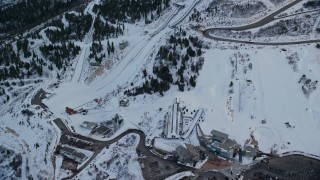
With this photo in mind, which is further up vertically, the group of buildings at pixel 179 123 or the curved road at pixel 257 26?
the curved road at pixel 257 26

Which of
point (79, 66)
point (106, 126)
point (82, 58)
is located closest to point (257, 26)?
point (82, 58)

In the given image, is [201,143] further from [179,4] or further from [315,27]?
[179,4]

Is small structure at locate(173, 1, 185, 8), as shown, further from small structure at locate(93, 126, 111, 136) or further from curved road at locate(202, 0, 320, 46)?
small structure at locate(93, 126, 111, 136)

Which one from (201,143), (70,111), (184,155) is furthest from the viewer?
(70,111)

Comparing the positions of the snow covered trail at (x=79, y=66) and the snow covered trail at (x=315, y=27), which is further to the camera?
the snow covered trail at (x=315, y=27)

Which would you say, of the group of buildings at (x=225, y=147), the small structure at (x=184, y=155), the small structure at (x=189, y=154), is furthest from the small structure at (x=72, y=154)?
the group of buildings at (x=225, y=147)

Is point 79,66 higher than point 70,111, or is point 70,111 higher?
point 79,66

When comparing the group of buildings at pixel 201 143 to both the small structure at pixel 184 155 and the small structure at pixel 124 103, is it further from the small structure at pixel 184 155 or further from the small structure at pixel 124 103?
the small structure at pixel 124 103

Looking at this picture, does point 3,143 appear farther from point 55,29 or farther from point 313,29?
point 313,29
